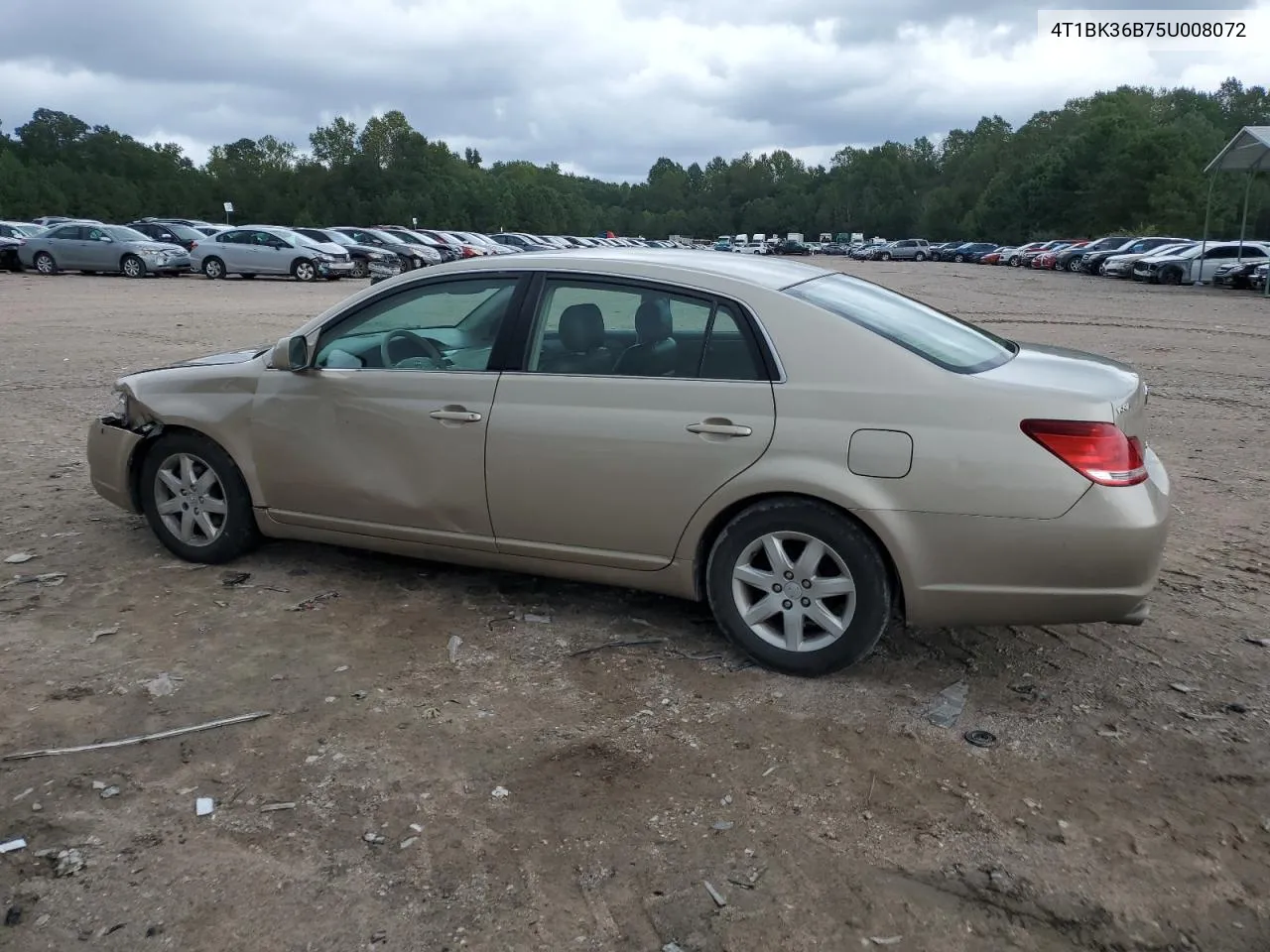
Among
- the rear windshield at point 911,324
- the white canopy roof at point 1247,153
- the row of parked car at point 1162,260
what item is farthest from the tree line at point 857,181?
the rear windshield at point 911,324

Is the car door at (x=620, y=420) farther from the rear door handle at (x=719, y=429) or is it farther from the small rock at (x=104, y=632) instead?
the small rock at (x=104, y=632)

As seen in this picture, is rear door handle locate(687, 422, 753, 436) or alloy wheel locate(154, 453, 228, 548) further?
alloy wheel locate(154, 453, 228, 548)

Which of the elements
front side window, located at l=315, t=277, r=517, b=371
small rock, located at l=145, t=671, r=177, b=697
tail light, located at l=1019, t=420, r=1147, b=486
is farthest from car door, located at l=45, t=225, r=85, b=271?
tail light, located at l=1019, t=420, r=1147, b=486

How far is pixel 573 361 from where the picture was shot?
14.5ft

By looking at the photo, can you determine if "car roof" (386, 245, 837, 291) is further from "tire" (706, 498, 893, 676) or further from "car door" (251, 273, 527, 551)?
"tire" (706, 498, 893, 676)

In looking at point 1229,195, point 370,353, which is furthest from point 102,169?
point 370,353

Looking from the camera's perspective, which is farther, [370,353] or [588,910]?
[370,353]

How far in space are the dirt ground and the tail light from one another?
0.90 meters

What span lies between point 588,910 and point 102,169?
373 ft

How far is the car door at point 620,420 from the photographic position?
404 centimetres

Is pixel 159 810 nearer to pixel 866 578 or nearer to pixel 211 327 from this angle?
pixel 866 578

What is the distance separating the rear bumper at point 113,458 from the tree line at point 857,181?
248ft

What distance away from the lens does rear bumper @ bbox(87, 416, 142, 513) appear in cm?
529

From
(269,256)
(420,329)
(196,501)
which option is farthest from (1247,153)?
(196,501)
